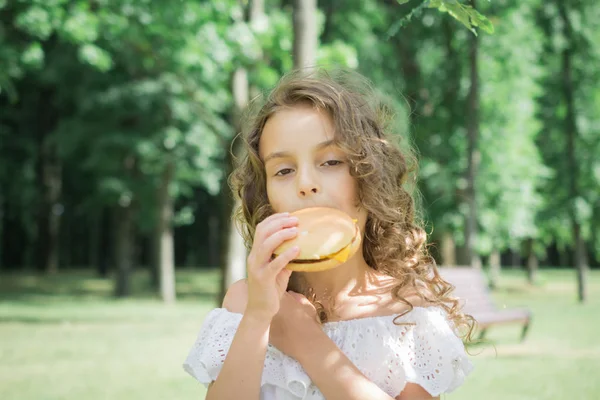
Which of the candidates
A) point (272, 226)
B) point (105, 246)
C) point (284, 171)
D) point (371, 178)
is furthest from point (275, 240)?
point (105, 246)

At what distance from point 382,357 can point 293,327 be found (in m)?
0.30

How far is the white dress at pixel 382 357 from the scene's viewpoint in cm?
222

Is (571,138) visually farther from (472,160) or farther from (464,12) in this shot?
(464,12)

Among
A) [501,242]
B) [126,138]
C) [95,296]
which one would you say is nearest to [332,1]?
[126,138]

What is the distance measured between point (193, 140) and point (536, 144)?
13.3 m

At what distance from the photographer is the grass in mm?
7930

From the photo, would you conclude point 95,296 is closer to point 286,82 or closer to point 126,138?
point 126,138

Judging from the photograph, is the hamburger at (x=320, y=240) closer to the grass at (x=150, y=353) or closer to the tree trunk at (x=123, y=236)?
the grass at (x=150, y=353)

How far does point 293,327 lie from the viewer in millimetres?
2197

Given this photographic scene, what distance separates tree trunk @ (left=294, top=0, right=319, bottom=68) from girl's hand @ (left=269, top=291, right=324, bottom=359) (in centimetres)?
626

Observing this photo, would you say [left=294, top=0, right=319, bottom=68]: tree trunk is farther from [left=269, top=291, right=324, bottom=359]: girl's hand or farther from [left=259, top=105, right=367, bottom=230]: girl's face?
[left=269, top=291, right=324, bottom=359]: girl's hand

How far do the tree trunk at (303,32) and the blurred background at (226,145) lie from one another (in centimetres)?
2

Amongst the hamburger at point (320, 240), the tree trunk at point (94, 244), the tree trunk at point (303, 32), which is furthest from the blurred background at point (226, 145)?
the tree trunk at point (94, 244)

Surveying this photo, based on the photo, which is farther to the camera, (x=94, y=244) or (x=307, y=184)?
(x=94, y=244)
